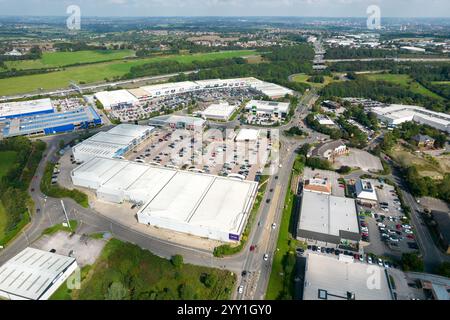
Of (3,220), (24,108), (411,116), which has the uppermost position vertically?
(24,108)

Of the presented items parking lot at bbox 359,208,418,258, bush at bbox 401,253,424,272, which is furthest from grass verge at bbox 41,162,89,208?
bush at bbox 401,253,424,272

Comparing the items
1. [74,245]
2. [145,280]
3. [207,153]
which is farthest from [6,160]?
[145,280]

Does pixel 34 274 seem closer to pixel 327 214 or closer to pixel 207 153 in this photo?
pixel 327 214

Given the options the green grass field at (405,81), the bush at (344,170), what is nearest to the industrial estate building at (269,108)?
the bush at (344,170)

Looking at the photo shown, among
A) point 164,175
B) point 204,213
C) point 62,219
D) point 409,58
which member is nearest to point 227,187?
point 204,213

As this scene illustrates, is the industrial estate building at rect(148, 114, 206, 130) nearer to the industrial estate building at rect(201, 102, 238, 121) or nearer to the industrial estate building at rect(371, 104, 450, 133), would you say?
the industrial estate building at rect(201, 102, 238, 121)

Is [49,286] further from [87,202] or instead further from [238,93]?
[238,93]
